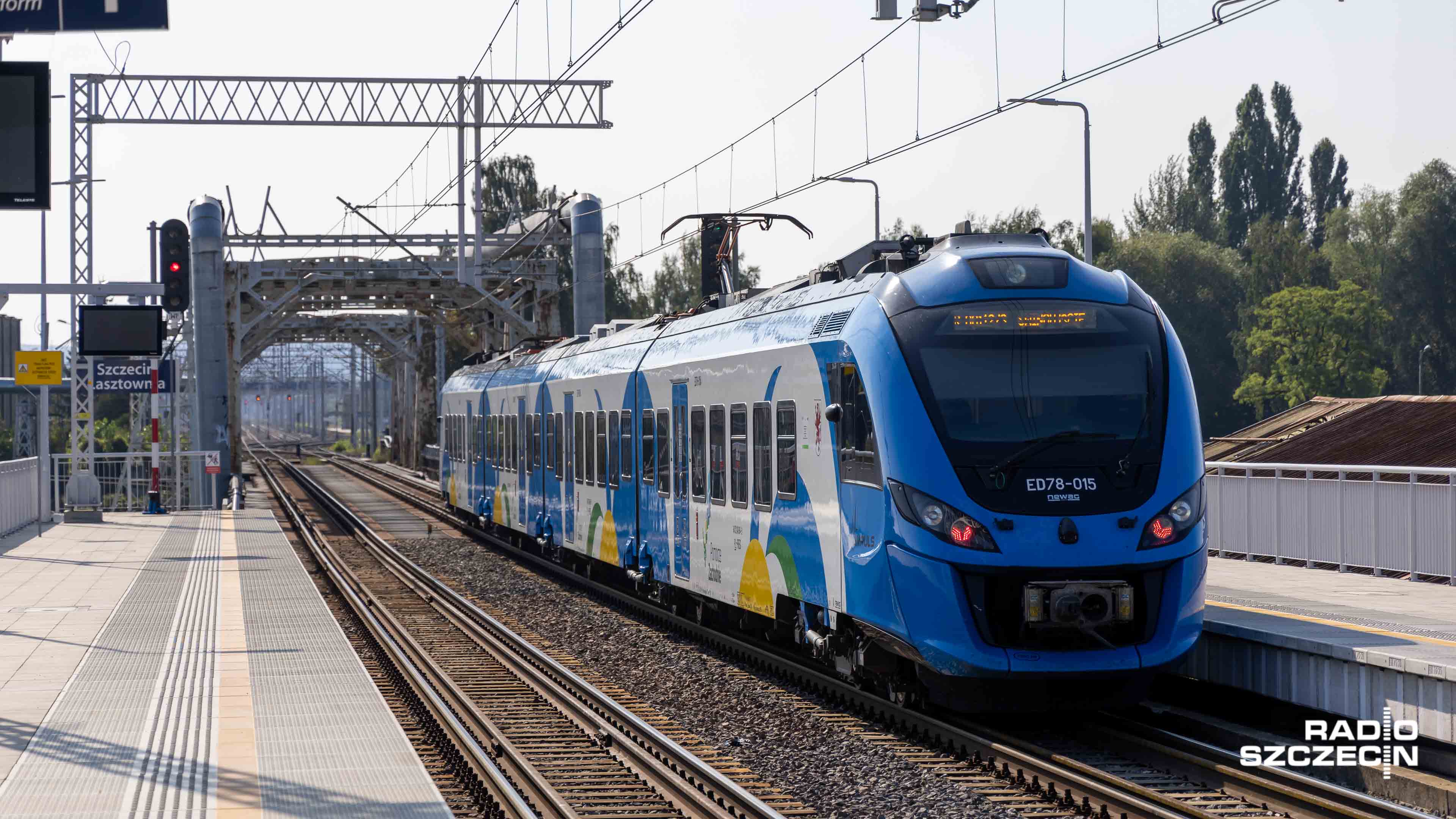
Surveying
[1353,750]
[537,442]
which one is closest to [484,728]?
[1353,750]

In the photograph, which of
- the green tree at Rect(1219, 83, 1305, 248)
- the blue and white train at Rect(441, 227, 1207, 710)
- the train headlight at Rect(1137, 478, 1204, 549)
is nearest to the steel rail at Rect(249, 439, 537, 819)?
the blue and white train at Rect(441, 227, 1207, 710)

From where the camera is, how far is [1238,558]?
18.6 meters

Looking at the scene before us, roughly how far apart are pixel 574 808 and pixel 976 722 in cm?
331

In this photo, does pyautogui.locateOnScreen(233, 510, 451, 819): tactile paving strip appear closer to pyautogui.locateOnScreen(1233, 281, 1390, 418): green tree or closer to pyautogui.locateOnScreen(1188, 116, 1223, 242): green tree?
pyautogui.locateOnScreen(1233, 281, 1390, 418): green tree

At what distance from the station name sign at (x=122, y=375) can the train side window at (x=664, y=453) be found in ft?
76.4

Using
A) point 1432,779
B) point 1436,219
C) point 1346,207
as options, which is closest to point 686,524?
point 1432,779

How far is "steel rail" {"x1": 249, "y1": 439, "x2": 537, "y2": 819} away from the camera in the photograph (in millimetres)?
9352

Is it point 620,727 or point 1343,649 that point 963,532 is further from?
point 620,727

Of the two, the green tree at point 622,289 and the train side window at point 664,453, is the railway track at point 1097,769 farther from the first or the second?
the green tree at point 622,289

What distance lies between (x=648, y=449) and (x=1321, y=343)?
205 feet

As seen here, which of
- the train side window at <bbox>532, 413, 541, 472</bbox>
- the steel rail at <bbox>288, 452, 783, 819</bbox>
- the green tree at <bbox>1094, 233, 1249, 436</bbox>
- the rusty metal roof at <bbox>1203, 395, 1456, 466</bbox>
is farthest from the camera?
the green tree at <bbox>1094, 233, 1249, 436</bbox>

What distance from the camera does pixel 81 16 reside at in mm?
14906

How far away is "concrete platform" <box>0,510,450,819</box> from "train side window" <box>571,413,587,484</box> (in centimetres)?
369

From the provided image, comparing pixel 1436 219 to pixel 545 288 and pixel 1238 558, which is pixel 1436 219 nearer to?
pixel 545 288
